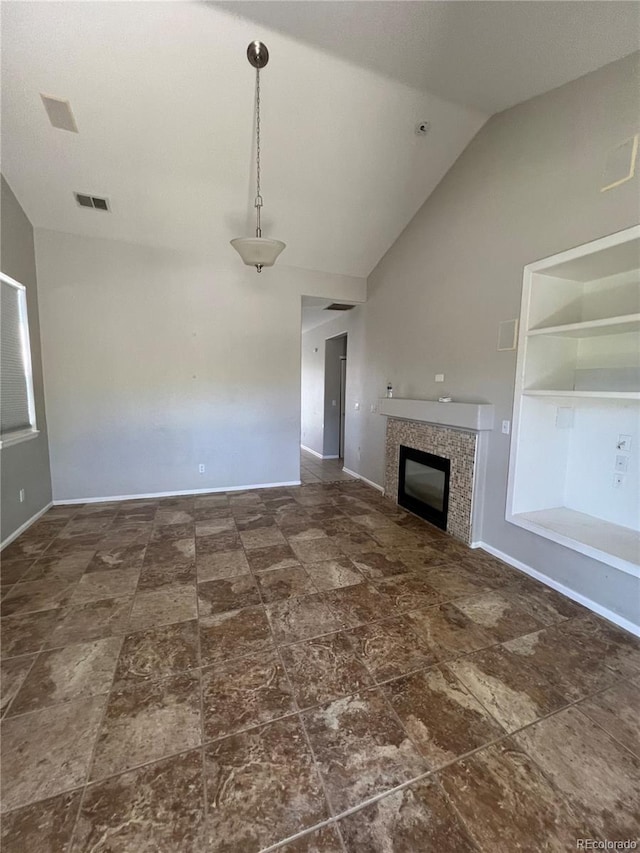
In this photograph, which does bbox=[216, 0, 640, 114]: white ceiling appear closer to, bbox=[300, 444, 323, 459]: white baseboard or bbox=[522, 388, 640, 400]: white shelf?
bbox=[522, 388, 640, 400]: white shelf

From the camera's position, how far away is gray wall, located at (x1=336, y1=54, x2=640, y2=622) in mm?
2334

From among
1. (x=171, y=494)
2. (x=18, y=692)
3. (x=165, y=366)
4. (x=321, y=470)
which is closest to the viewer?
(x=18, y=692)

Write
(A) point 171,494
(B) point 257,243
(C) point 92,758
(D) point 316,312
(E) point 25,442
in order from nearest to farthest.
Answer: (C) point 92,758, (B) point 257,243, (E) point 25,442, (A) point 171,494, (D) point 316,312

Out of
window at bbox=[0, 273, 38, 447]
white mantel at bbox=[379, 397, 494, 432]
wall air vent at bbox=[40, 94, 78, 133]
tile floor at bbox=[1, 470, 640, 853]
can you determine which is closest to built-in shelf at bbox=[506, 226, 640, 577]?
white mantel at bbox=[379, 397, 494, 432]

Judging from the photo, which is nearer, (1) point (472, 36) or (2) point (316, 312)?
(1) point (472, 36)

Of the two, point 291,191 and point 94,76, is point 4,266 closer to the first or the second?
point 94,76

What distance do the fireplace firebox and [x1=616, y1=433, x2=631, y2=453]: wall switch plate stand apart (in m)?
1.38

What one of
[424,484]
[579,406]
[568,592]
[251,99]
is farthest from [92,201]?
[568,592]

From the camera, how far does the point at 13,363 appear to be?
11.7 feet

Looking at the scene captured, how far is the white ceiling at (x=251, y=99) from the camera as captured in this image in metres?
2.32

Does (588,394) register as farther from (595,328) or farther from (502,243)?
(502,243)

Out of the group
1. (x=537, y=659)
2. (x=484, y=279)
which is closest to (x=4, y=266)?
(x=484, y=279)

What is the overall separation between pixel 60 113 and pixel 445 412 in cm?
424

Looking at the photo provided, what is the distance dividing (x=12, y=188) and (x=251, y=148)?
242 cm
